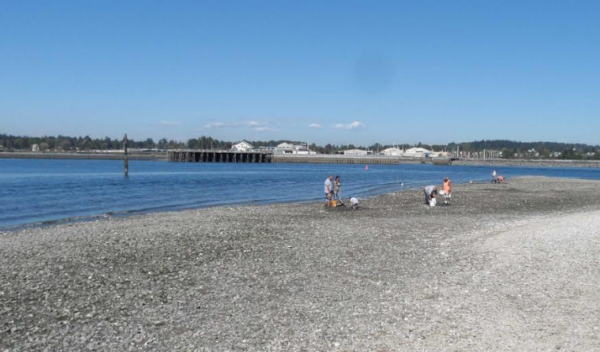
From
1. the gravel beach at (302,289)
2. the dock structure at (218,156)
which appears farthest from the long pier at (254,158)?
the gravel beach at (302,289)

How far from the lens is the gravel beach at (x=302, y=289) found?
7859mm

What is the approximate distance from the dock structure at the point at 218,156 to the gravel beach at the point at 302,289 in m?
147

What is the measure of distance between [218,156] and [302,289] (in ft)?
528

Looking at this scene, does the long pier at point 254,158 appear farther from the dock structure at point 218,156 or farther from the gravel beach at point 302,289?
the gravel beach at point 302,289

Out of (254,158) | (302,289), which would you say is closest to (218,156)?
(254,158)

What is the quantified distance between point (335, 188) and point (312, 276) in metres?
17.2

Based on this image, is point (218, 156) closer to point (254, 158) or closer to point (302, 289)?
point (254, 158)

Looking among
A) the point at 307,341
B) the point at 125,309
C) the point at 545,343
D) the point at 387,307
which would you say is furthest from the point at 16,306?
the point at 545,343

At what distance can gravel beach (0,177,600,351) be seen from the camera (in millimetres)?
7859

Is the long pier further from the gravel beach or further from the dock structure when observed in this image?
the gravel beach

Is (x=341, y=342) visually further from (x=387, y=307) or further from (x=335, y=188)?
(x=335, y=188)

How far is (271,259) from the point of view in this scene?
1341cm

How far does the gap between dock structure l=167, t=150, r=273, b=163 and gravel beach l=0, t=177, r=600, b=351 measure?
146962 millimetres

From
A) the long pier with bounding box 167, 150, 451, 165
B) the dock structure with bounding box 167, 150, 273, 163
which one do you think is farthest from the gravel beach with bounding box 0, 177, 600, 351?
the long pier with bounding box 167, 150, 451, 165
